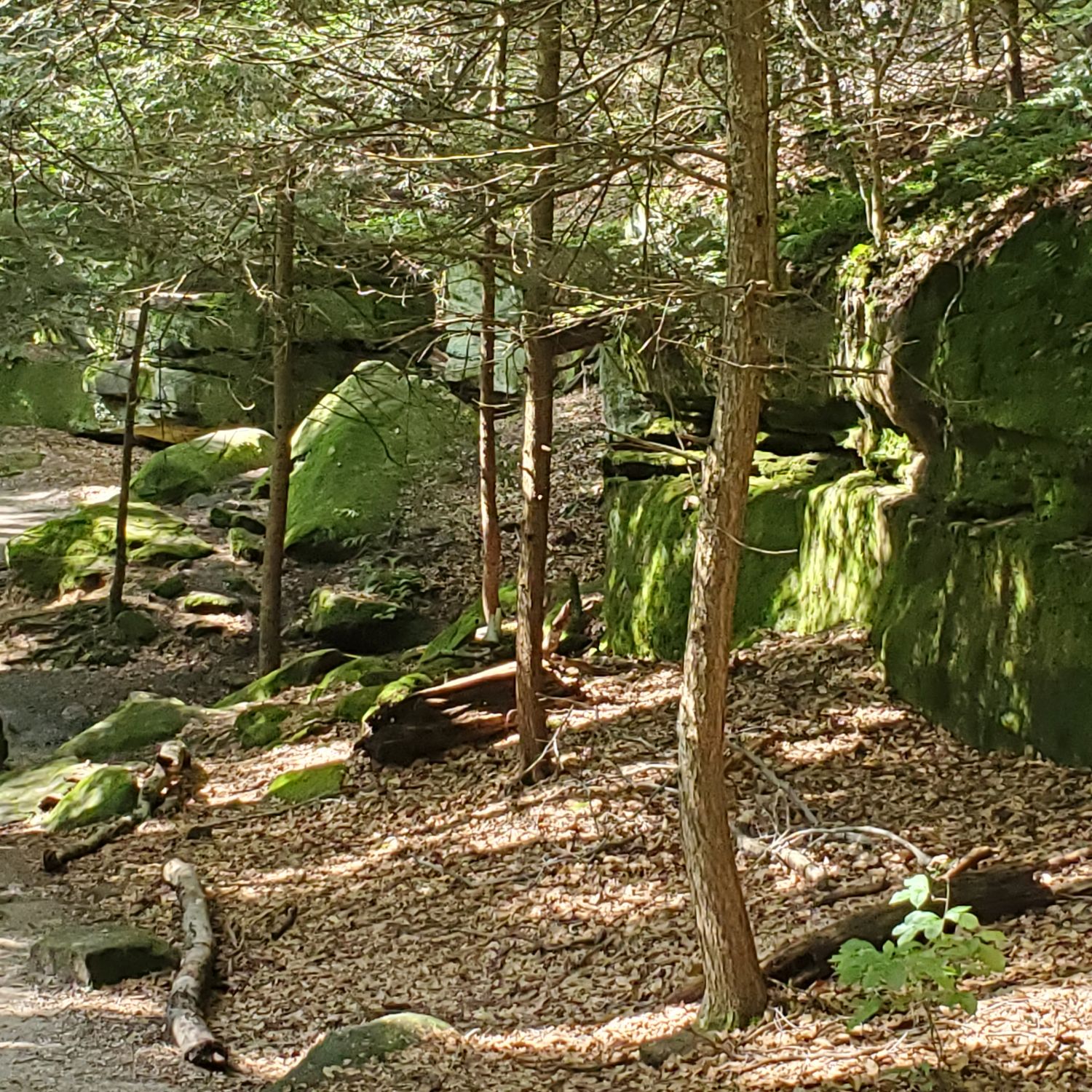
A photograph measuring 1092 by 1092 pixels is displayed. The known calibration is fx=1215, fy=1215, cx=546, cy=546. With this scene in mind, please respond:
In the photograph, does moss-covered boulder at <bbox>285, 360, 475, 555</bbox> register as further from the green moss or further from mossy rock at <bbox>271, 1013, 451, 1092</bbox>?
mossy rock at <bbox>271, 1013, 451, 1092</bbox>

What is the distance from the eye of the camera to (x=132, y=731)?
11688 mm

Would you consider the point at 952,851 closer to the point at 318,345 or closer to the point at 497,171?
the point at 497,171

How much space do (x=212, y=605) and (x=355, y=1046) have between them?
35.8 ft

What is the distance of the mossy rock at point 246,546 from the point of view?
17375mm

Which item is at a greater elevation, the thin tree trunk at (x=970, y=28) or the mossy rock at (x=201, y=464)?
the thin tree trunk at (x=970, y=28)

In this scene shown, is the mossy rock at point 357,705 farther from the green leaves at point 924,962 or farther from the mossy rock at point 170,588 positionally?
the green leaves at point 924,962

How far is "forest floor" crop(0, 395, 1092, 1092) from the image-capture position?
15.6 feet

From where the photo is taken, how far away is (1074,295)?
691 centimetres

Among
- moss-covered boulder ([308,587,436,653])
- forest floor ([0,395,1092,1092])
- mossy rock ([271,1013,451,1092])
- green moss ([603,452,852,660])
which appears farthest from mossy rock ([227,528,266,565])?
mossy rock ([271,1013,451,1092])

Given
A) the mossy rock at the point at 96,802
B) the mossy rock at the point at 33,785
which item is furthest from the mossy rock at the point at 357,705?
the mossy rock at the point at 33,785

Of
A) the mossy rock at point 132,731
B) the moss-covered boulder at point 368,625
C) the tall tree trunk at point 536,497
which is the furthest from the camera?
the moss-covered boulder at point 368,625

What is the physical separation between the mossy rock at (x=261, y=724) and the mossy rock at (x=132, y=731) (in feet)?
2.56

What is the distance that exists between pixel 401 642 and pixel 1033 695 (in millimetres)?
8468

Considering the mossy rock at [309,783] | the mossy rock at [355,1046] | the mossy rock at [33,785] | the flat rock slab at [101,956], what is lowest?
the flat rock slab at [101,956]
